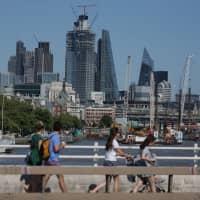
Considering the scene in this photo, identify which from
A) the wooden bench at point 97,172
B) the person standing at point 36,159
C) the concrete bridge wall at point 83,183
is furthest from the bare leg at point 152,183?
the person standing at point 36,159

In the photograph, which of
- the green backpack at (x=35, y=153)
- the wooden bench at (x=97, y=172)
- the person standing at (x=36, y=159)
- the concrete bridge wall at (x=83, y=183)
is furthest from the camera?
the concrete bridge wall at (x=83, y=183)

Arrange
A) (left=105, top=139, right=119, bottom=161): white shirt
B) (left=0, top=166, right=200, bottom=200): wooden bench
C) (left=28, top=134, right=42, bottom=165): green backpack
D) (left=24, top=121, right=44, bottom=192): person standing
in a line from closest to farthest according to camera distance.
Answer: (left=0, top=166, right=200, bottom=200): wooden bench
(left=24, top=121, right=44, bottom=192): person standing
(left=28, top=134, right=42, bottom=165): green backpack
(left=105, top=139, right=119, bottom=161): white shirt

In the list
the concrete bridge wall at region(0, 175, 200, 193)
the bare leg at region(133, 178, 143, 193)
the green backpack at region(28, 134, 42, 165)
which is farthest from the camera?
the concrete bridge wall at region(0, 175, 200, 193)

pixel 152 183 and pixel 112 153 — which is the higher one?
pixel 112 153

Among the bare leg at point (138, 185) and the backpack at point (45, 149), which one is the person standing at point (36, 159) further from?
the bare leg at point (138, 185)

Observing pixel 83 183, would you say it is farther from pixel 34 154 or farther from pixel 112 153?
pixel 34 154

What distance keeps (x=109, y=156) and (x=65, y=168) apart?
203 centimetres

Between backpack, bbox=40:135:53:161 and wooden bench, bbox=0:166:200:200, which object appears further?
backpack, bbox=40:135:53:161

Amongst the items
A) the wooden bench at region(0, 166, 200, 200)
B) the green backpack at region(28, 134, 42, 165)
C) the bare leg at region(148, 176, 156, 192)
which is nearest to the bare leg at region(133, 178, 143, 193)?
the bare leg at region(148, 176, 156, 192)

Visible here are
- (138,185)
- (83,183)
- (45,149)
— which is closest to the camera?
(45,149)

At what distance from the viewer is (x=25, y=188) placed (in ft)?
62.4

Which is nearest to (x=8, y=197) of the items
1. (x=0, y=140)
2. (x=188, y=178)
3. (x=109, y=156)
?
(x=109, y=156)

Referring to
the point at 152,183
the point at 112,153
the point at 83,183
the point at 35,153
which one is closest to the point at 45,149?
the point at 35,153

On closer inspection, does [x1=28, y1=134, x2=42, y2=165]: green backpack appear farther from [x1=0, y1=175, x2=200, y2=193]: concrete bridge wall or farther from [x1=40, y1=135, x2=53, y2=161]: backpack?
[x1=0, y1=175, x2=200, y2=193]: concrete bridge wall
